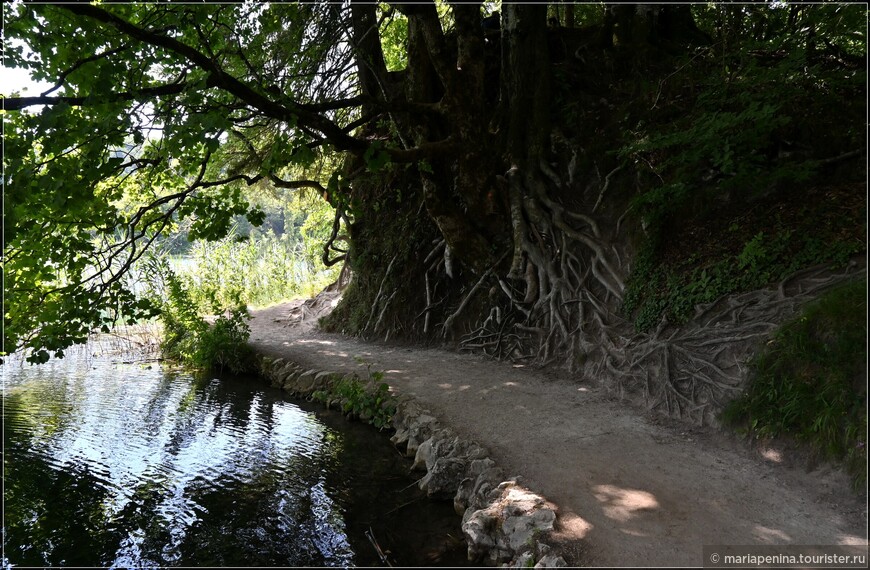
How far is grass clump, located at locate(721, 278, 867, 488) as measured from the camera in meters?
3.84

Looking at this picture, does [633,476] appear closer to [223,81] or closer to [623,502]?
[623,502]

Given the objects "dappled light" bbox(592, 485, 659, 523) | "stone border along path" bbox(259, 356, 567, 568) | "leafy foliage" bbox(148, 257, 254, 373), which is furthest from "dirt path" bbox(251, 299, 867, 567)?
"leafy foliage" bbox(148, 257, 254, 373)

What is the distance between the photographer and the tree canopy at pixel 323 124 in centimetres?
509

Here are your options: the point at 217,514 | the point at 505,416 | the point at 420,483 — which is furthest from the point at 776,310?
A: the point at 217,514

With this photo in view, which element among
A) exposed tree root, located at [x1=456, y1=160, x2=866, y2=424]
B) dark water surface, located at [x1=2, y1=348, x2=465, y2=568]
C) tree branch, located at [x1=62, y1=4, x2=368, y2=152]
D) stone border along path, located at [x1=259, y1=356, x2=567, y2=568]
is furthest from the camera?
exposed tree root, located at [x1=456, y1=160, x2=866, y2=424]

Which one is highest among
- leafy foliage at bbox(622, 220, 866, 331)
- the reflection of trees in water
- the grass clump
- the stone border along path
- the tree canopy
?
the tree canopy

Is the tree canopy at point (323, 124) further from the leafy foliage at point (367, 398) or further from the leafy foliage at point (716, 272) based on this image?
the leafy foliage at point (367, 398)

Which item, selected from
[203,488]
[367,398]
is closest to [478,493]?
[203,488]

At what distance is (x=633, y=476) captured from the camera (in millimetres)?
4266

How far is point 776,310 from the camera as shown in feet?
16.5

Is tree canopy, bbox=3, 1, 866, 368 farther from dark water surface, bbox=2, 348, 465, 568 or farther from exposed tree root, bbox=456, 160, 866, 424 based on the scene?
dark water surface, bbox=2, 348, 465, 568

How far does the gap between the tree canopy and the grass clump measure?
73.3 inches

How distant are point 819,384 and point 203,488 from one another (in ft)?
17.3

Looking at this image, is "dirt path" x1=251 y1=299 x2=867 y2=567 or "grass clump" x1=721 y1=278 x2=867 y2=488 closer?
"dirt path" x1=251 y1=299 x2=867 y2=567
